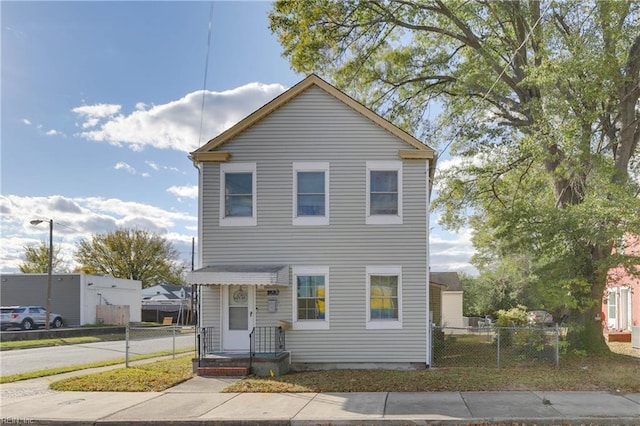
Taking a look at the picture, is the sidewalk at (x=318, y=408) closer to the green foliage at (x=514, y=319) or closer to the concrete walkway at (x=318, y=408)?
the concrete walkway at (x=318, y=408)

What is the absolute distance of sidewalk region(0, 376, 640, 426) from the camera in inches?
338

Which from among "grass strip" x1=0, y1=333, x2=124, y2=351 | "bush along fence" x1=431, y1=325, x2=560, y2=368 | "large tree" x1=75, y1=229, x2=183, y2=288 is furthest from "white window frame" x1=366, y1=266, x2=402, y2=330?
"large tree" x1=75, y1=229, x2=183, y2=288

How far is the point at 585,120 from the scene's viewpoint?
14.5 metres

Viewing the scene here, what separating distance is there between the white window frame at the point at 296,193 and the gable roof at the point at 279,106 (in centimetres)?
175

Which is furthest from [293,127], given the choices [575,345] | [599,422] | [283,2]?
[575,345]

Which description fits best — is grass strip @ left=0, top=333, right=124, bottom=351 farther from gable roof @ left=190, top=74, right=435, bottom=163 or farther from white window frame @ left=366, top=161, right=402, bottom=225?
white window frame @ left=366, top=161, right=402, bottom=225

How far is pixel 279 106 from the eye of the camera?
47.9 ft

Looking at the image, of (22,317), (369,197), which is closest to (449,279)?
(369,197)

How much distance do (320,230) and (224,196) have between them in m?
2.92

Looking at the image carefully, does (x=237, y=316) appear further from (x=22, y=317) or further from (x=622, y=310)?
(x=22, y=317)

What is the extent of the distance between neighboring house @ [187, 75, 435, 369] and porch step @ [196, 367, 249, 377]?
1124mm

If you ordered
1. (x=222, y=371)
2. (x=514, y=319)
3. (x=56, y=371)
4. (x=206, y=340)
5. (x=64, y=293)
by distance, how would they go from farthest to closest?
(x=64, y=293) < (x=514, y=319) < (x=56, y=371) < (x=206, y=340) < (x=222, y=371)

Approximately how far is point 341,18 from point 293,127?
21.2 ft

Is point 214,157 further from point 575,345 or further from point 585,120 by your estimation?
point 575,345
